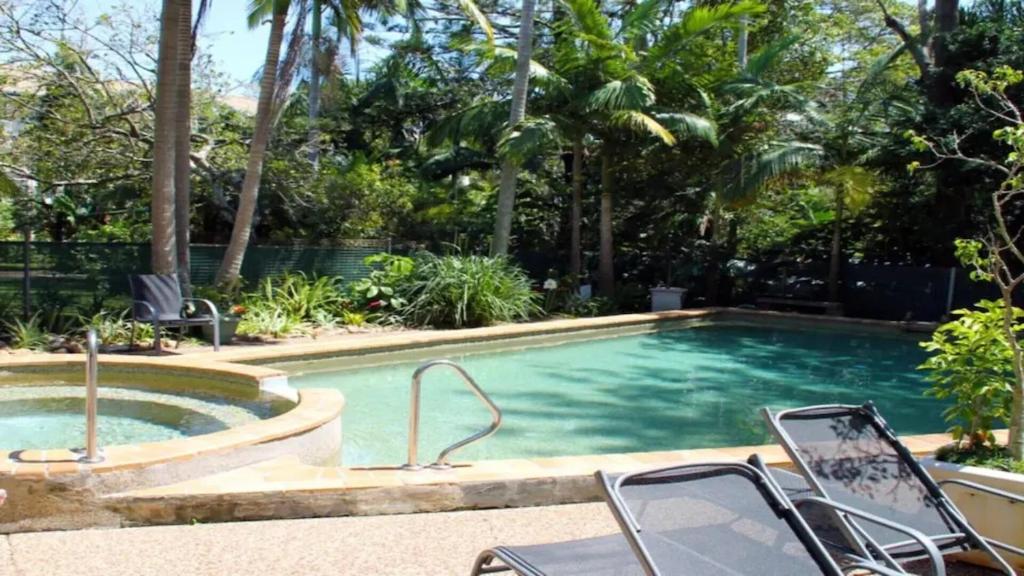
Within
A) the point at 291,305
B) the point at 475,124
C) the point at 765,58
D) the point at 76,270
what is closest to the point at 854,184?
the point at 765,58

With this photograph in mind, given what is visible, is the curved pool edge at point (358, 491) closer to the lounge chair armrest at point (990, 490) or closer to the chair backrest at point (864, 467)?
the chair backrest at point (864, 467)

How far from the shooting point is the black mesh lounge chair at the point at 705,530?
101 inches

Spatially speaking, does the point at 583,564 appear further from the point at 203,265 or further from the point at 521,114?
the point at 521,114

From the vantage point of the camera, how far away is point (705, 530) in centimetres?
271

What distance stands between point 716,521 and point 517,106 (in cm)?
1337

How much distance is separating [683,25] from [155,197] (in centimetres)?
1057

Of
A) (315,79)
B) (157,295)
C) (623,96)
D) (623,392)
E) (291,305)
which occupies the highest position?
(315,79)

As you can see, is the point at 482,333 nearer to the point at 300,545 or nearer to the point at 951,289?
the point at 300,545

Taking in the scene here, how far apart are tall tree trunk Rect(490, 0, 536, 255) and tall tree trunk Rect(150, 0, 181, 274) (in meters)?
6.19

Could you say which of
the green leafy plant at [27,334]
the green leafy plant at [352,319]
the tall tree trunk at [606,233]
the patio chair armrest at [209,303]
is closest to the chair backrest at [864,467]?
the patio chair armrest at [209,303]

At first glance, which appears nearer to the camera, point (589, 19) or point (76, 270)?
point (76, 270)

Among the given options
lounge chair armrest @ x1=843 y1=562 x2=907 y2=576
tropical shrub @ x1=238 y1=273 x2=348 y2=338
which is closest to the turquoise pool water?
tropical shrub @ x1=238 y1=273 x2=348 y2=338

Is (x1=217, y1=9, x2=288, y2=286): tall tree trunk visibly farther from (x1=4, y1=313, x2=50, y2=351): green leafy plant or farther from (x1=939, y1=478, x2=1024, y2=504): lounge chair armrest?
(x1=939, y1=478, x2=1024, y2=504): lounge chair armrest

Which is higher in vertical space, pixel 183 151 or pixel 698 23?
pixel 698 23
